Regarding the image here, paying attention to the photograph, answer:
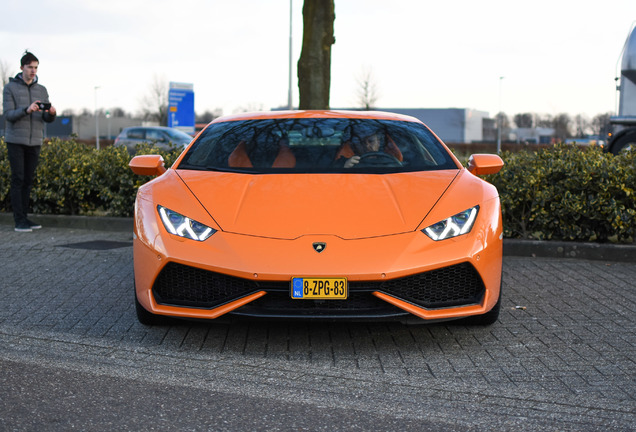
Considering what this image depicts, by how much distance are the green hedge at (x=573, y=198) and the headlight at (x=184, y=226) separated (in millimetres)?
4456

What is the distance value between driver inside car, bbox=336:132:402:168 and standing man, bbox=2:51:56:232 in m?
5.33

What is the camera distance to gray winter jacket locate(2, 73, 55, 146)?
9422 mm

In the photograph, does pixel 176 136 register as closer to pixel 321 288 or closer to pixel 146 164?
pixel 146 164

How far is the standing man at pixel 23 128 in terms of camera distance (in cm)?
943

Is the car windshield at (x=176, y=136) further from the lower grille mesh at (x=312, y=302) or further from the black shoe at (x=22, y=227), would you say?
the lower grille mesh at (x=312, y=302)

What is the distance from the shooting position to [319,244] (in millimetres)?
4203

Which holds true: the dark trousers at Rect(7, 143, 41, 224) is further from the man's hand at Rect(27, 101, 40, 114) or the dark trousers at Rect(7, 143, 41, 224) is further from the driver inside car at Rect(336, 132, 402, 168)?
the driver inside car at Rect(336, 132, 402, 168)

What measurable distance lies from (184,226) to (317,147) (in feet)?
4.51

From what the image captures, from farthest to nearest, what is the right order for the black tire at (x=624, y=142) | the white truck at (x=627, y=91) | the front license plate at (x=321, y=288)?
1. the white truck at (x=627, y=91)
2. the black tire at (x=624, y=142)
3. the front license plate at (x=321, y=288)

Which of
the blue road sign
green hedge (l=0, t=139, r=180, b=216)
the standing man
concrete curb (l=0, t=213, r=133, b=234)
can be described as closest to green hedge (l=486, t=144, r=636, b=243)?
green hedge (l=0, t=139, r=180, b=216)

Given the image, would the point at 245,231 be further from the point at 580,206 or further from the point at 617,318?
the point at 580,206

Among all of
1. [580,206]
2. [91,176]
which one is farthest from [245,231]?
[91,176]

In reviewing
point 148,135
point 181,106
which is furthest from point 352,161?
point 181,106

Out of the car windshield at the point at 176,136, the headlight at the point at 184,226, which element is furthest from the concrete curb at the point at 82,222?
the car windshield at the point at 176,136
